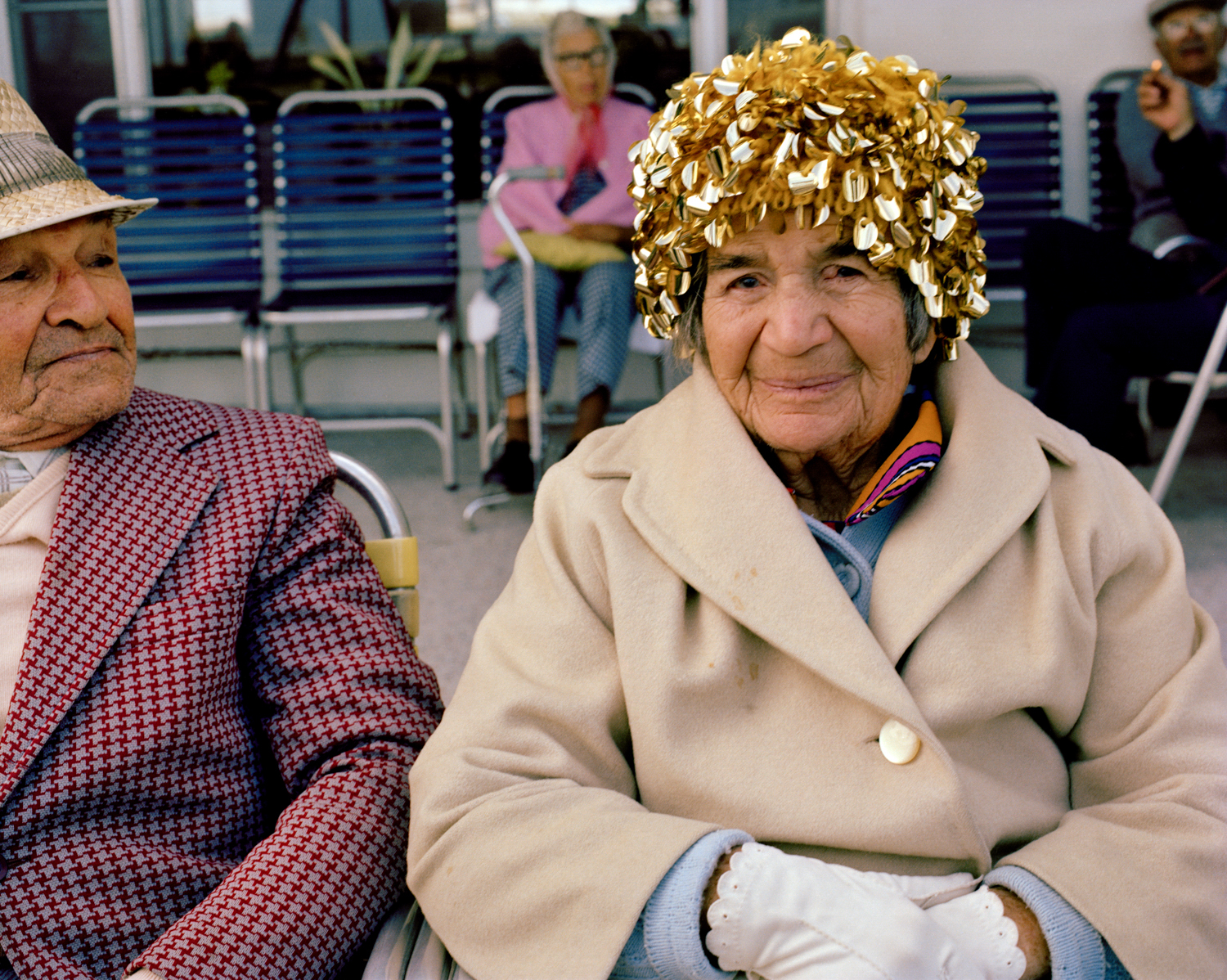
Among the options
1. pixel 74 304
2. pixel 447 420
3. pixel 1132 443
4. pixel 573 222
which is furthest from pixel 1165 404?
pixel 74 304

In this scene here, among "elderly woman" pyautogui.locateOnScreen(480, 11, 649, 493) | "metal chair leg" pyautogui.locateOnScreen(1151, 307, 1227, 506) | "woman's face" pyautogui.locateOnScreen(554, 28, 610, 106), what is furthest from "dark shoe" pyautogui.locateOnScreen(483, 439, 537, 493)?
"metal chair leg" pyautogui.locateOnScreen(1151, 307, 1227, 506)

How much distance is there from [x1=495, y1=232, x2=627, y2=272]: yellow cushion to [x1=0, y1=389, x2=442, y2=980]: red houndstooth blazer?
2.93m

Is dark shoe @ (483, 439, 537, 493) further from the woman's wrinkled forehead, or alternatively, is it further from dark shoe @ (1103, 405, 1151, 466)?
the woman's wrinkled forehead

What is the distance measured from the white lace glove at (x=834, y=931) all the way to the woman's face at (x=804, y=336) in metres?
0.44

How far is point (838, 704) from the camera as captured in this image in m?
1.19

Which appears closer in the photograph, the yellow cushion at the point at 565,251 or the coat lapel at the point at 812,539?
the coat lapel at the point at 812,539

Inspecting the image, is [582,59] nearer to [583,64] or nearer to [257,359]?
[583,64]

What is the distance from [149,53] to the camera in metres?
5.46

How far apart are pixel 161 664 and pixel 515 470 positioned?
285cm

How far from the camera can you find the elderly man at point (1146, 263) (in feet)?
11.7

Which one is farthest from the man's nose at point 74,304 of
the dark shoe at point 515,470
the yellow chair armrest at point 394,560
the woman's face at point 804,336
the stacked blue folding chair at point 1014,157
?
the stacked blue folding chair at point 1014,157

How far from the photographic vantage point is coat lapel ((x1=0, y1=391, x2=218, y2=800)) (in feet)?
3.97

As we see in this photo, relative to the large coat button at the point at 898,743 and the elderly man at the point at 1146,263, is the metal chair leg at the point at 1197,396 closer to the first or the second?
the elderly man at the point at 1146,263

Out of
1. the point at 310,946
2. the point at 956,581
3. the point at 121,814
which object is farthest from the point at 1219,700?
the point at 121,814
